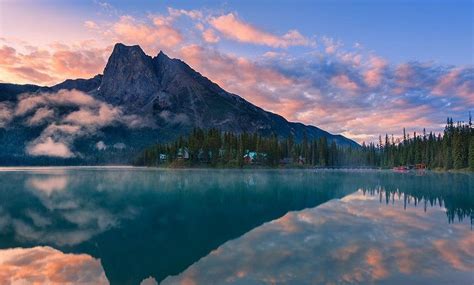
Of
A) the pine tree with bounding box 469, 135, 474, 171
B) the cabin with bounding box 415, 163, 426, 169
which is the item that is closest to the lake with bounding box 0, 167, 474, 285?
the pine tree with bounding box 469, 135, 474, 171

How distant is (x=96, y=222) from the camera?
109 ft

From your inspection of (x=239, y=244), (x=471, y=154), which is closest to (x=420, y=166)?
(x=471, y=154)

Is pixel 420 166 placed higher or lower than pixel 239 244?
higher

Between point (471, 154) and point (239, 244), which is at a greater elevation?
point (471, 154)

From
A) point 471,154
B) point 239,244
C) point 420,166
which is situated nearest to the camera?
point 239,244

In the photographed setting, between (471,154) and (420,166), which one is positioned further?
(420,166)

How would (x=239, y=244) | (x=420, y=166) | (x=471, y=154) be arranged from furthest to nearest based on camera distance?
(x=420, y=166)
(x=471, y=154)
(x=239, y=244)

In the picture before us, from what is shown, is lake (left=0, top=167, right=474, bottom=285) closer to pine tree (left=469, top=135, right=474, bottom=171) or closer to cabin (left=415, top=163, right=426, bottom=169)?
pine tree (left=469, top=135, right=474, bottom=171)

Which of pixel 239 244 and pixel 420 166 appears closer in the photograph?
pixel 239 244

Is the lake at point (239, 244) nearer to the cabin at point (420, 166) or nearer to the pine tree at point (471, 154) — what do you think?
the pine tree at point (471, 154)

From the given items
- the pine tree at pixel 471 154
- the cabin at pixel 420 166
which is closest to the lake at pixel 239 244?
the pine tree at pixel 471 154

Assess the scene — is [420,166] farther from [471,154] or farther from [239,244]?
[239,244]

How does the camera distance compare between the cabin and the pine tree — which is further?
the cabin

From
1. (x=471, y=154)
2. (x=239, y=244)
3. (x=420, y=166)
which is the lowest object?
(x=239, y=244)
